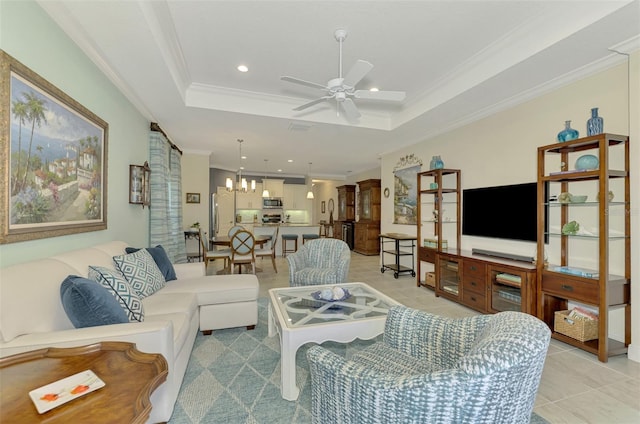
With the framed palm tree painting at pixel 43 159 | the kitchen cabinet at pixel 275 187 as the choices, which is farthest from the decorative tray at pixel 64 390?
the kitchen cabinet at pixel 275 187

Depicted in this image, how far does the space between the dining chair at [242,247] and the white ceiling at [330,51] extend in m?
1.90

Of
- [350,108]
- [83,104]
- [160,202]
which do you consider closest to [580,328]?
[350,108]

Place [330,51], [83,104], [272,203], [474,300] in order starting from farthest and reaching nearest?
[272,203] < [474,300] < [330,51] < [83,104]

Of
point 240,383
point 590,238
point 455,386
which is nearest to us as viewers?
point 455,386

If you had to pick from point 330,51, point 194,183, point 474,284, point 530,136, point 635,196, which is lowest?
point 474,284

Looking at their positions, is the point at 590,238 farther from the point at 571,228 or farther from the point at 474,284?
the point at 474,284

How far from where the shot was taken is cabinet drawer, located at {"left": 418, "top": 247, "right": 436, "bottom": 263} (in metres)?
4.63

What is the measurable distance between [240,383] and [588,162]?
3.53 metres

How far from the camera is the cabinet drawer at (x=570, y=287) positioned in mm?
2497

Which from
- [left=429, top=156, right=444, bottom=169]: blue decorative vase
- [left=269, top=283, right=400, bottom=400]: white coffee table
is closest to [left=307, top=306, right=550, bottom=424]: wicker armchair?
[left=269, top=283, right=400, bottom=400]: white coffee table

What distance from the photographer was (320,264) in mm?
4023

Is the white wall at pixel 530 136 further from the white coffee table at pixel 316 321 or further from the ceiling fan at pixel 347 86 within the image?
the white coffee table at pixel 316 321

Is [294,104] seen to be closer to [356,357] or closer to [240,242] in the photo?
[240,242]

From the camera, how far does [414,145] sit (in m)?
5.67
